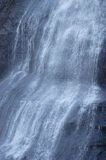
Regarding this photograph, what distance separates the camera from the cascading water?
1316cm

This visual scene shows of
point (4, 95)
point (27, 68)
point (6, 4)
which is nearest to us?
point (4, 95)

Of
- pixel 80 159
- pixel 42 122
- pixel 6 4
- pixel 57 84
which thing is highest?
pixel 6 4

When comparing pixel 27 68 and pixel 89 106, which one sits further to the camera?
pixel 27 68

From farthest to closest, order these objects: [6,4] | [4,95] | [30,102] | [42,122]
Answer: [6,4]
[4,95]
[30,102]
[42,122]

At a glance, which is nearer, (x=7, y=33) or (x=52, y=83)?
(x=52, y=83)

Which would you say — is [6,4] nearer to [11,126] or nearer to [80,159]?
[11,126]

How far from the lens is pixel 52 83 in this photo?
15930 millimetres


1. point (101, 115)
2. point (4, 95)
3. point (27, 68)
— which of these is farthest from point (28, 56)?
point (101, 115)

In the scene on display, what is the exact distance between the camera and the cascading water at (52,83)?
13.2m

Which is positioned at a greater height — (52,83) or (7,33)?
(7,33)

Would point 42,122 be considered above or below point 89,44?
below

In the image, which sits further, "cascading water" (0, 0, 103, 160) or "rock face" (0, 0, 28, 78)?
"rock face" (0, 0, 28, 78)

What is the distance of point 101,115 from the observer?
12.8 meters

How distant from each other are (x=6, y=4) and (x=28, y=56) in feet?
11.1
